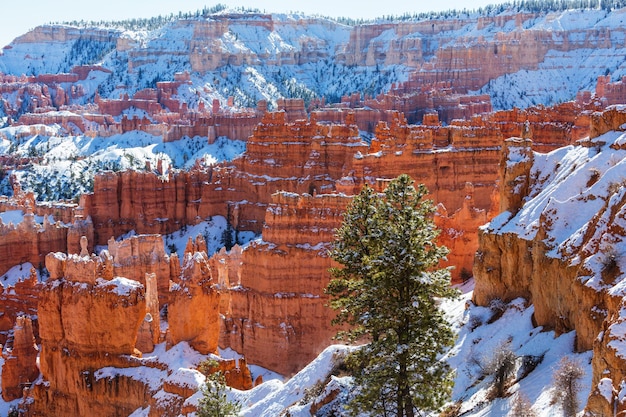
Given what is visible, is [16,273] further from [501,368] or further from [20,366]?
[501,368]

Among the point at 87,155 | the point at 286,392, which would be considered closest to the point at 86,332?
the point at 286,392

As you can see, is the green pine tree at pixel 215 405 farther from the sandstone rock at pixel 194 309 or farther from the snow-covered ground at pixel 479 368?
the sandstone rock at pixel 194 309

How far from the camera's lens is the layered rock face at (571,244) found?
49.8 feet

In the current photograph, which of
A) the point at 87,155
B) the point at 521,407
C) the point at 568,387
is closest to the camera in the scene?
the point at 568,387

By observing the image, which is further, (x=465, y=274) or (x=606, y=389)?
(x=465, y=274)

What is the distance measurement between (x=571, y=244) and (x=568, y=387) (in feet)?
15.7

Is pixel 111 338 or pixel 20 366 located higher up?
pixel 111 338

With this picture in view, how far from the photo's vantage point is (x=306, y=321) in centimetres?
3644

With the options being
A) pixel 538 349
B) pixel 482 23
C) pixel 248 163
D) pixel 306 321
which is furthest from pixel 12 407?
pixel 482 23

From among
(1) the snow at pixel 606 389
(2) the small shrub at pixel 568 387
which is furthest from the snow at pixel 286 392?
(1) the snow at pixel 606 389

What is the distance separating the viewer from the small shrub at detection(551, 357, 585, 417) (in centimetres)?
1558

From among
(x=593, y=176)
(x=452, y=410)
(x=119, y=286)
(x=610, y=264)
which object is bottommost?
(x=119, y=286)

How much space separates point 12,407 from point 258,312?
10.5m

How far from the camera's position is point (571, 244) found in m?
19.7
